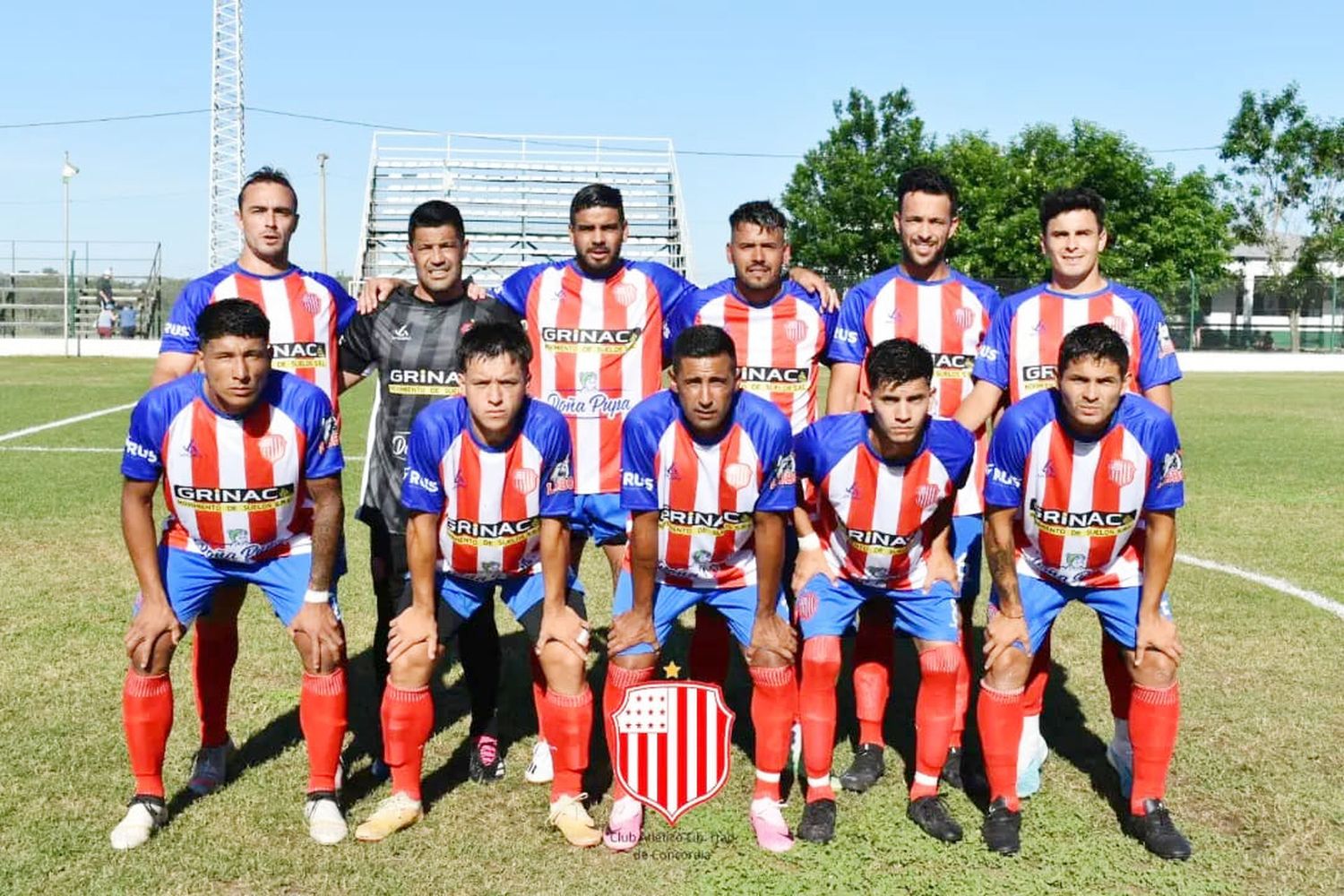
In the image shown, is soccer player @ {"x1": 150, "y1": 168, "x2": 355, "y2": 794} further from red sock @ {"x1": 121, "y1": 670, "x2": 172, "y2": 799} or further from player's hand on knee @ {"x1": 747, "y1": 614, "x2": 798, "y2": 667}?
player's hand on knee @ {"x1": 747, "y1": 614, "x2": 798, "y2": 667}

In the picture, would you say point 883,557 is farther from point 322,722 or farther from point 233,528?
point 233,528

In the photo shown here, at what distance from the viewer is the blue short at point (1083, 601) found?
148 inches

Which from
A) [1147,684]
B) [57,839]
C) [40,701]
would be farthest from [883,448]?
[40,701]

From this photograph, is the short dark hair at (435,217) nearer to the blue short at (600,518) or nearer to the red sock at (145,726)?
the blue short at (600,518)

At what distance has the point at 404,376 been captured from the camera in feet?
14.2

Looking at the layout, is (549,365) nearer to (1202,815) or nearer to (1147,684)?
(1147,684)

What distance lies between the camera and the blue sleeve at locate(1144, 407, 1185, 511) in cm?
364

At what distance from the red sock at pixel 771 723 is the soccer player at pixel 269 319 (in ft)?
5.95

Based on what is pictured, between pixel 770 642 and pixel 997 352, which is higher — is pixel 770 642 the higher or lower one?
the lower one

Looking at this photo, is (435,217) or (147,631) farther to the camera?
(435,217)

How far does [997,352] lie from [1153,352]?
0.53 meters

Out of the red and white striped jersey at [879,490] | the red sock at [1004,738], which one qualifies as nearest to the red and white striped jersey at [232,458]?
the red and white striped jersey at [879,490]

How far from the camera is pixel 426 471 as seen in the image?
376 centimetres

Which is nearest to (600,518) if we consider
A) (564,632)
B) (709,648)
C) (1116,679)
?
(709,648)
